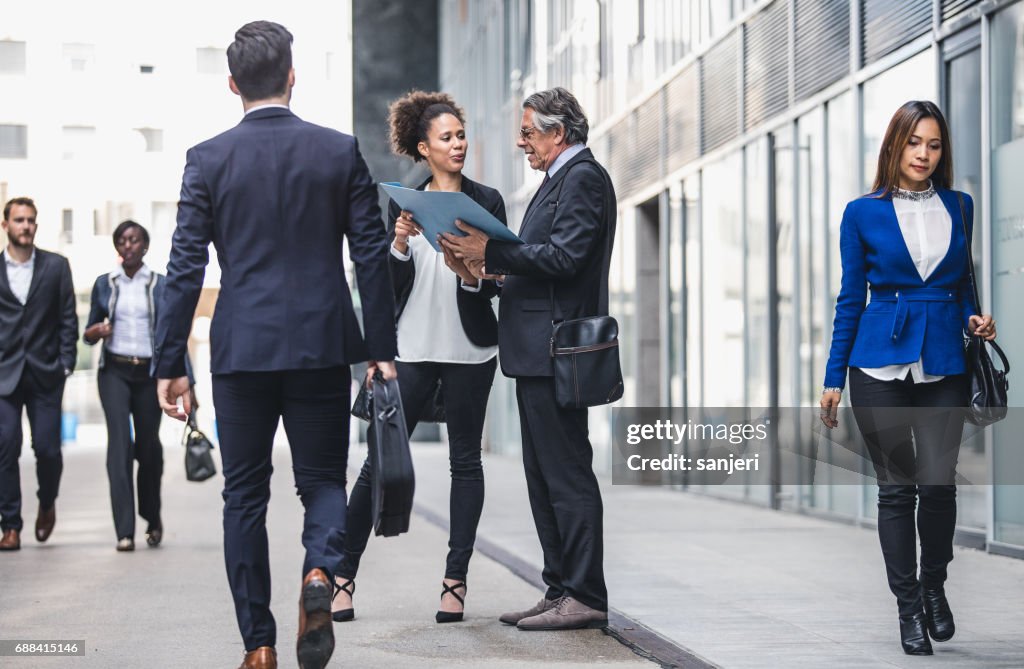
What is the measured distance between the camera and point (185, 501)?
1434 cm

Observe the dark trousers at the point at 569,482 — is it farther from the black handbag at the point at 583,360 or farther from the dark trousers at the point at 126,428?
the dark trousers at the point at 126,428

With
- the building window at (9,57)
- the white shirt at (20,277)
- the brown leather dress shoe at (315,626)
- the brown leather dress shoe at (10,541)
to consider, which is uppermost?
the building window at (9,57)

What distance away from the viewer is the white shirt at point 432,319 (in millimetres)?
6285

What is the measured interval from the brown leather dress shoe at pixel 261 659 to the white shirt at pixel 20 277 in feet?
18.0

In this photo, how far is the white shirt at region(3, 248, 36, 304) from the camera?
9.60 meters

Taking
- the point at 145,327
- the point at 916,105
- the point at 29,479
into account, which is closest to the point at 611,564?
the point at 145,327

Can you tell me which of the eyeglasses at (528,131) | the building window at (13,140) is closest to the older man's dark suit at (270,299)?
the eyeglasses at (528,131)

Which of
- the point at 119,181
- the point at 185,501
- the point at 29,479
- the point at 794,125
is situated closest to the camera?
the point at 794,125

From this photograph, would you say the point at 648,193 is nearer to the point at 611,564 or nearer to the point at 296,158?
the point at 611,564

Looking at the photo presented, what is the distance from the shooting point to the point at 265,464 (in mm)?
4785

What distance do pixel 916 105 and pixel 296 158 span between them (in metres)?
2.09

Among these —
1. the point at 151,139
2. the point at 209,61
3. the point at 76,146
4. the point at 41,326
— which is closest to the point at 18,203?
the point at 41,326

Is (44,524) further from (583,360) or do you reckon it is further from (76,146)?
(76,146)

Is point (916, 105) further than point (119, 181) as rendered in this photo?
No
